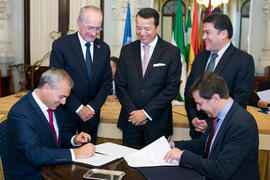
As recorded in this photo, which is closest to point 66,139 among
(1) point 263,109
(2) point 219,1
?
(1) point 263,109

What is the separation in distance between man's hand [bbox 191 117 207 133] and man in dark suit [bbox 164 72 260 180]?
2.36 ft

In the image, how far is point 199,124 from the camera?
9.10 ft

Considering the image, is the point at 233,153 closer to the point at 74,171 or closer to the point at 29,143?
the point at 74,171

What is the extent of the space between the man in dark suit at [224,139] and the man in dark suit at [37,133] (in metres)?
0.74

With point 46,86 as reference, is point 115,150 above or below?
below

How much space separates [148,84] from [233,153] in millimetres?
1192

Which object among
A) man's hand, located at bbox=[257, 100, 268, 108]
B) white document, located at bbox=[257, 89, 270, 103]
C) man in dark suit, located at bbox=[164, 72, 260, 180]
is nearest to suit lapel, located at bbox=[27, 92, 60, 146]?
man in dark suit, located at bbox=[164, 72, 260, 180]

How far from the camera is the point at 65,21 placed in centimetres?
754

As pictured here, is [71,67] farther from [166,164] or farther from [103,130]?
[166,164]

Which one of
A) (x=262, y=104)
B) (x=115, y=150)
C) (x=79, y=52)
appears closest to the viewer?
(x=115, y=150)

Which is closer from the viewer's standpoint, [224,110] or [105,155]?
[224,110]

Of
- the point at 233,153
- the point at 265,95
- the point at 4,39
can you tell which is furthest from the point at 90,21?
the point at 4,39

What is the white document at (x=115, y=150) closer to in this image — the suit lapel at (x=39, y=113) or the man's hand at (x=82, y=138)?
the man's hand at (x=82, y=138)

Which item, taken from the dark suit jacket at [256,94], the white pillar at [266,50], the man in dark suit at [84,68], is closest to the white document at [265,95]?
the dark suit jacket at [256,94]
